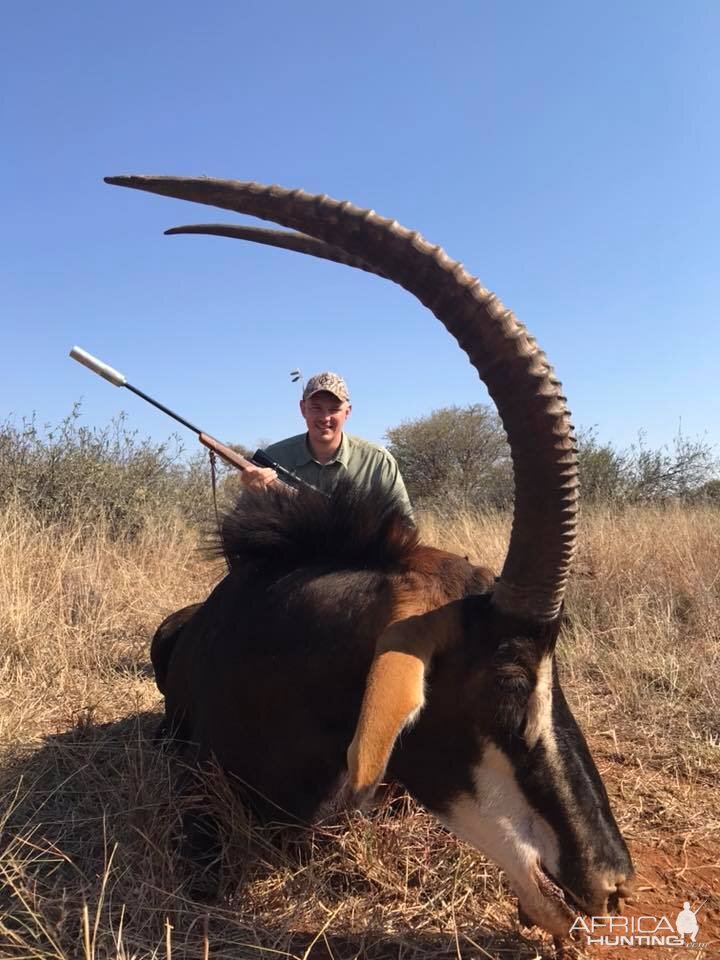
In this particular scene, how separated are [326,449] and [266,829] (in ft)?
10.9

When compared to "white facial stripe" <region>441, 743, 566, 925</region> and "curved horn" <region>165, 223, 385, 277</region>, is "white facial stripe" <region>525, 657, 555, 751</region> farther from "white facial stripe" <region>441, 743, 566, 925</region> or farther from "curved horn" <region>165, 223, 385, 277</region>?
"curved horn" <region>165, 223, 385, 277</region>

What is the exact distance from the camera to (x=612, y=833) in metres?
2.02

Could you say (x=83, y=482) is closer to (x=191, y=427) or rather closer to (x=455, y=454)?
(x=191, y=427)

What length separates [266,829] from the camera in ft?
8.17

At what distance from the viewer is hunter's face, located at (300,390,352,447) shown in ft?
17.2

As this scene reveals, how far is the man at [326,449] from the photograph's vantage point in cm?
522

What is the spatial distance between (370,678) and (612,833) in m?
0.89

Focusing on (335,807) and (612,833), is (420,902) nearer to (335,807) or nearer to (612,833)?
(335,807)

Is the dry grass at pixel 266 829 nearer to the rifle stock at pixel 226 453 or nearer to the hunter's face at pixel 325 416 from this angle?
the rifle stock at pixel 226 453

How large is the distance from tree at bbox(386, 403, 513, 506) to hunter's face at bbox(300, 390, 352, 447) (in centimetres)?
1622

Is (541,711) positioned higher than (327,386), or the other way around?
(327,386)

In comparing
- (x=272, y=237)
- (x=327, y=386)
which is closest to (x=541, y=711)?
(x=272, y=237)

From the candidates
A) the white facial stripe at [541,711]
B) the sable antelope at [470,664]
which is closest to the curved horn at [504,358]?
the sable antelope at [470,664]

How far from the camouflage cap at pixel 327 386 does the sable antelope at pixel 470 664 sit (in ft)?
9.30
